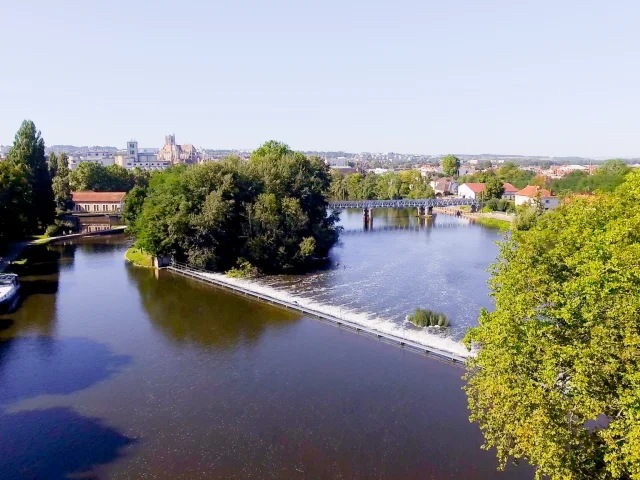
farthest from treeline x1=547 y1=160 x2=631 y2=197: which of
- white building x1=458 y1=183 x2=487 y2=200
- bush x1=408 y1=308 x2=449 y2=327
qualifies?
bush x1=408 y1=308 x2=449 y2=327

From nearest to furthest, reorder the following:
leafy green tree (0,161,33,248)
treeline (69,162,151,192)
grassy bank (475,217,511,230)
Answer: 1. leafy green tree (0,161,33,248)
2. grassy bank (475,217,511,230)
3. treeline (69,162,151,192)

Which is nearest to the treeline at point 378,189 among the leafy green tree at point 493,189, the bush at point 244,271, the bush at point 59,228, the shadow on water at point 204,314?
the leafy green tree at point 493,189

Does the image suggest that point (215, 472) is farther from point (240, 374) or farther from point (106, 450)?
point (240, 374)

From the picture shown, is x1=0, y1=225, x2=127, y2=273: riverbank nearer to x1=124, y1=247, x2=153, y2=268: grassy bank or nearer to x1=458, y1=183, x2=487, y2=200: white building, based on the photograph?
x1=124, y1=247, x2=153, y2=268: grassy bank

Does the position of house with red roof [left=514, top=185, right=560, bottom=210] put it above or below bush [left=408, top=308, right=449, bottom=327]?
above

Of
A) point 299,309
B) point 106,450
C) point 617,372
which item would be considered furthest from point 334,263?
point 617,372

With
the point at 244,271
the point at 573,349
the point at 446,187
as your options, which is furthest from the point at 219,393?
the point at 446,187

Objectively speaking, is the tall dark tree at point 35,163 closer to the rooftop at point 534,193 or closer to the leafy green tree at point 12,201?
the leafy green tree at point 12,201
